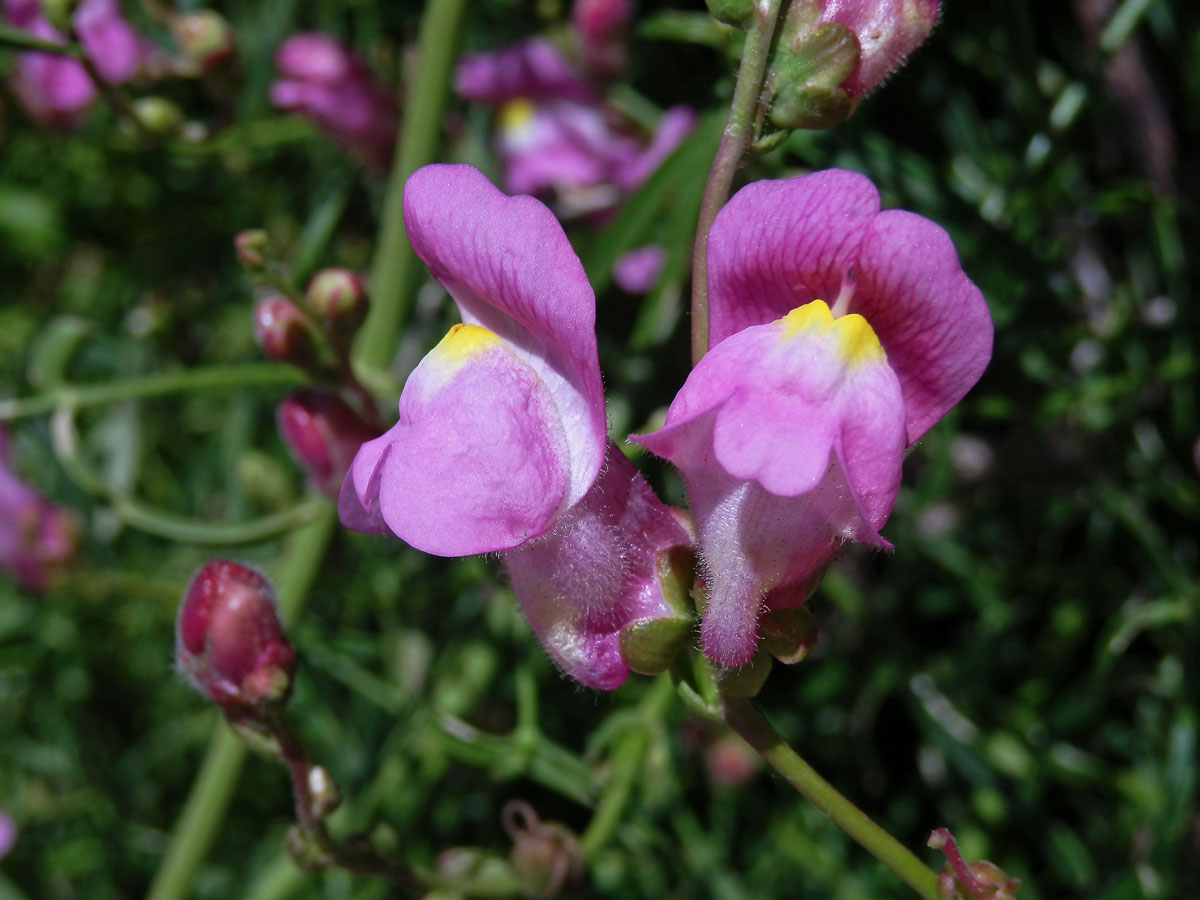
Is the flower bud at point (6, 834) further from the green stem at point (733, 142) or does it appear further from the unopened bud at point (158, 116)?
the green stem at point (733, 142)

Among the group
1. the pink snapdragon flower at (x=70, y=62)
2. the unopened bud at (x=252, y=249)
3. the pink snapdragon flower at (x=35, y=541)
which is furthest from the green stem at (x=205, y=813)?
the pink snapdragon flower at (x=70, y=62)

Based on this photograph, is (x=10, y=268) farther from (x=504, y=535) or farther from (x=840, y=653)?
(x=504, y=535)

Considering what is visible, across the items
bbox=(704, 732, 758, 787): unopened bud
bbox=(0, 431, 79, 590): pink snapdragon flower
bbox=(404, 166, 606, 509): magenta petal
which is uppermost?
bbox=(404, 166, 606, 509): magenta petal

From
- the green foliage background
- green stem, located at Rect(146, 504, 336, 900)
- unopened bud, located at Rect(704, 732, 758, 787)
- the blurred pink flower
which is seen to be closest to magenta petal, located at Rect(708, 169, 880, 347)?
the blurred pink flower

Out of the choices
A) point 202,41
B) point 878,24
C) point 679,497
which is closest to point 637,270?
point 679,497

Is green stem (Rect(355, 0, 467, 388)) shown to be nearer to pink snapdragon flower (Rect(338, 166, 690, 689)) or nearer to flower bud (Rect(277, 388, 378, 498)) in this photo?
flower bud (Rect(277, 388, 378, 498))

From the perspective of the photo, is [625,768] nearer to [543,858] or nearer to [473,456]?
[543,858]
